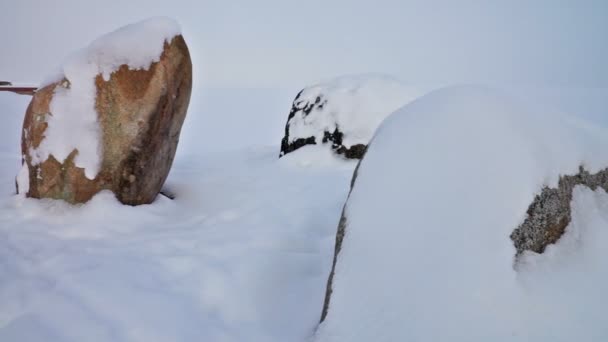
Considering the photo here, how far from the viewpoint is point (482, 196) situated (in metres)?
1.17

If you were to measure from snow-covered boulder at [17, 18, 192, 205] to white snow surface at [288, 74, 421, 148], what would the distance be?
2155mm

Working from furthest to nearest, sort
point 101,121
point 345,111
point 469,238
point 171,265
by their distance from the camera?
point 345,111, point 101,121, point 171,265, point 469,238

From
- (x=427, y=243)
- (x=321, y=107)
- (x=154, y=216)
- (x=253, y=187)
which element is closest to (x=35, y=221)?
(x=154, y=216)

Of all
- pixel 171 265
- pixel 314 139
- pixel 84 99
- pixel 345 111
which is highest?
pixel 345 111

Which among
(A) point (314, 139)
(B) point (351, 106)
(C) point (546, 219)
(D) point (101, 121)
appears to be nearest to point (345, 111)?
(B) point (351, 106)

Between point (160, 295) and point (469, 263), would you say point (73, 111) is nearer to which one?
point (160, 295)

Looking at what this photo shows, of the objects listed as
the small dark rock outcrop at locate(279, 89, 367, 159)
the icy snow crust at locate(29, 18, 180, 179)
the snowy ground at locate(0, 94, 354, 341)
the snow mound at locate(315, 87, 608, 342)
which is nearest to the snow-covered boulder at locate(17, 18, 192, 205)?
the icy snow crust at locate(29, 18, 180, 179)

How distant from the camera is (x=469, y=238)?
3.60 ft

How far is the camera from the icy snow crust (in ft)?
8.70

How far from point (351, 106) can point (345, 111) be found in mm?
91

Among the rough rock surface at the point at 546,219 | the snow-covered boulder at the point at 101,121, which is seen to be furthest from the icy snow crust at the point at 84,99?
the rough rock surface at the point at 546,219

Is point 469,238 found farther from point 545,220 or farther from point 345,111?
point 345,111

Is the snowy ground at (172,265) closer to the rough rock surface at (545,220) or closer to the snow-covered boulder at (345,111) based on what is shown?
the rough rock surface at (545,220)

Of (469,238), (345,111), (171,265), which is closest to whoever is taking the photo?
(469,238)
